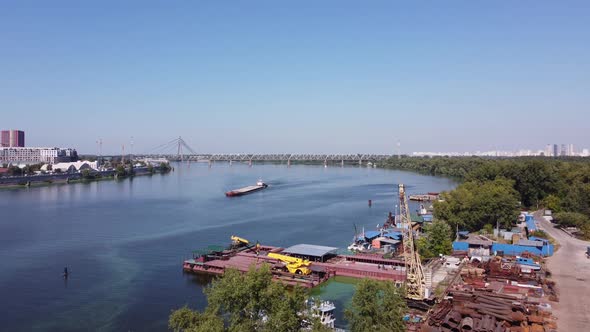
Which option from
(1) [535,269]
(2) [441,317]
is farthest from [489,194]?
(2) [441,317]

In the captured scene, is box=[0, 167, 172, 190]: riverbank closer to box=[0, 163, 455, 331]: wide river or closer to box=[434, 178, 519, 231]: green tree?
box=[0, 163, 455, 331]: wide river

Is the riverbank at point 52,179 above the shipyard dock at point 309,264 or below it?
above

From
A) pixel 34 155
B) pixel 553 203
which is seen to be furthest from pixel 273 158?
pixel 553 203

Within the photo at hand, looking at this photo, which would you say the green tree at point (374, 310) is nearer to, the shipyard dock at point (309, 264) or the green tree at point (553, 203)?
the shipyard dock at point (309, 264)

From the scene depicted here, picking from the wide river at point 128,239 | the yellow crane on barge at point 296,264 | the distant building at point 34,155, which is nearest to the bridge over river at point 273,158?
the distant building at point 34,155

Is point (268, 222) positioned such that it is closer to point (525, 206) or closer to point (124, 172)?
point (525, 206)

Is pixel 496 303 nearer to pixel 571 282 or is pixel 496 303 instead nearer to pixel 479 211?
pixel 571 282
